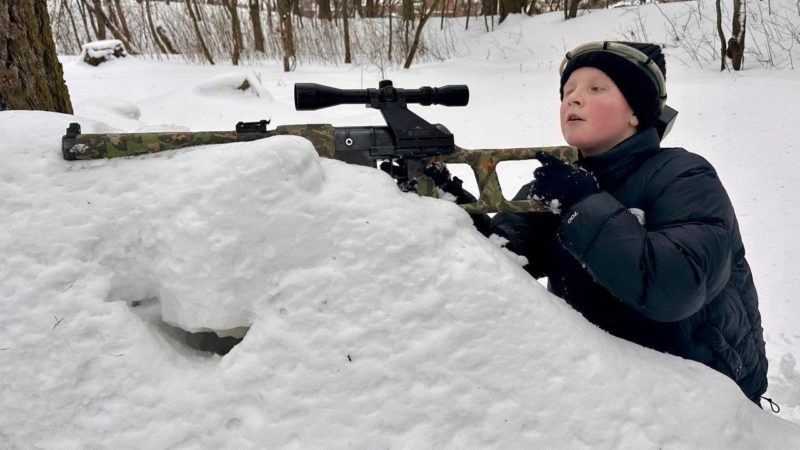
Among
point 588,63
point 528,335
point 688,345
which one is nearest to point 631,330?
point 688,345

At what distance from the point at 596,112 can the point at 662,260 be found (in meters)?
0.53

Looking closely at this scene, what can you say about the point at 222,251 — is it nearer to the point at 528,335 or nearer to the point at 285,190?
the point at 285,190

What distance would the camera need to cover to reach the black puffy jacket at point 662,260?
1.17m

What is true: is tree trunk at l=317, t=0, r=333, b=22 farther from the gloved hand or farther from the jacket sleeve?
the jacket sleeve

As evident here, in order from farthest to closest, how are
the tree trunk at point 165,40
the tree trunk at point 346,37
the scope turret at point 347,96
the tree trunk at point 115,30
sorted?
the tree trunk at point 115,30, the tree trunk at point 165,40, the tree trunk at point 346,37, the scope turret at point 347,96

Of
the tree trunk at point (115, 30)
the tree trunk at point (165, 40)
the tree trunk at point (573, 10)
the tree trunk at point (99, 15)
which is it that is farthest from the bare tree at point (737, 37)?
the tree trunk at point (99, 15)

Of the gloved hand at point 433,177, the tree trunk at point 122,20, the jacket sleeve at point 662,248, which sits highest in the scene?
the tree trunk at point 122,20

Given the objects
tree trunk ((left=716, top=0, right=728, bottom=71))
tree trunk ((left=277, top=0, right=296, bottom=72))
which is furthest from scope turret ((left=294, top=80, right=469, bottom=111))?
tree trunk ((left=277, top=0, right=296, bottom=72))

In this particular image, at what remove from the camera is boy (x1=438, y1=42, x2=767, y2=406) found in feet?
3.86

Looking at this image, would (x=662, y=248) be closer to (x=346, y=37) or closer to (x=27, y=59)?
(x=27, y=59)

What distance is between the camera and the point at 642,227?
47.7 inches

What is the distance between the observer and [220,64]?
9914 mm

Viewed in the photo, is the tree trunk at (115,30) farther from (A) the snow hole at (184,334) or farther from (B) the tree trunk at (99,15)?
(A) the snow hole at (184,334)

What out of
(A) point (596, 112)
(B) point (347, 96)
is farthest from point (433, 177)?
(A) point (596, 112)
